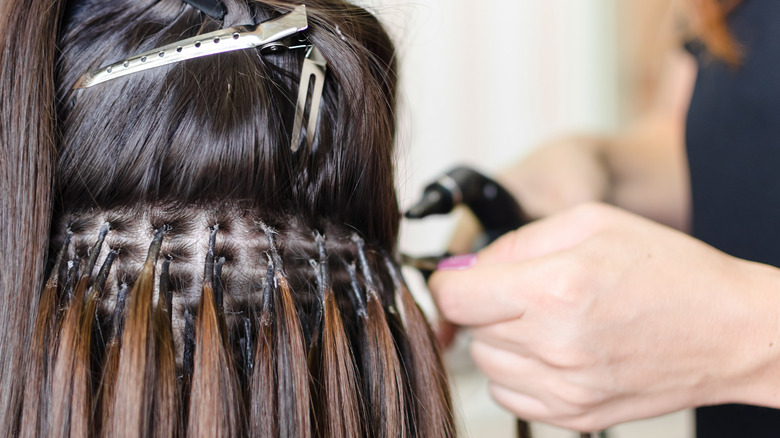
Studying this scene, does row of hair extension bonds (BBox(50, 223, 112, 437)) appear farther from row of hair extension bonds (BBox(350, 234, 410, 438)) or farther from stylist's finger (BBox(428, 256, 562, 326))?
stylist's finger (BBox(428, 256, 562, 326))

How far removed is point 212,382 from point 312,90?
0.27 m

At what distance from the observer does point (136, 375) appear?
18.5 inches

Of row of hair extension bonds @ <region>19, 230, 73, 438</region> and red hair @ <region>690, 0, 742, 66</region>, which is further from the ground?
red hair @ <region>690, 0, 742, 66</region>

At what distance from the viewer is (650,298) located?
1.95ft

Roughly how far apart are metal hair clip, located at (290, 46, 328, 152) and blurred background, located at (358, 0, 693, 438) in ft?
3.69

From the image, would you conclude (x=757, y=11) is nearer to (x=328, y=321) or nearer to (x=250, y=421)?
(x=328, y=321)

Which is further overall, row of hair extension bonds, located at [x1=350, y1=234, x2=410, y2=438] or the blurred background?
the blurred background

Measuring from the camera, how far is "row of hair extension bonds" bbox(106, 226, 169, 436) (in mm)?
465

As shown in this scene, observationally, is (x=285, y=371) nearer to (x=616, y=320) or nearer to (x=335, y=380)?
(x=335, y=380)

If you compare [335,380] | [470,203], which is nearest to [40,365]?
[335,380]

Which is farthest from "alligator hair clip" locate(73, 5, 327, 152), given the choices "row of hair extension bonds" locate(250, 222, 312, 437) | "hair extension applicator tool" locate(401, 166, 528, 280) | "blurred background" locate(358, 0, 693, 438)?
"blurred background" locate(358, 0, 693, 438)

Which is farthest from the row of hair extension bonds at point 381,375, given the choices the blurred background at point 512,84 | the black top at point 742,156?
the blurred background at point 512,84

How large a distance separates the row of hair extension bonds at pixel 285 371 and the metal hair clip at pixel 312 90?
A: 0.45ft

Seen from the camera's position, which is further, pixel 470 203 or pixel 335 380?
pixel 470 203
